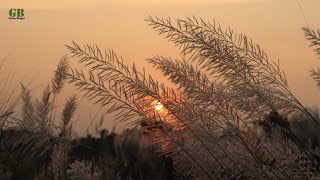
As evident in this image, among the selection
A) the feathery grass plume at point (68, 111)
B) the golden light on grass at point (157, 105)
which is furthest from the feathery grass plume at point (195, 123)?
the feathery grass plume at point (68, 111)

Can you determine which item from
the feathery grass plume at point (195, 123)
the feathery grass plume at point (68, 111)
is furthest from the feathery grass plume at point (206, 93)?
the feathery grass plume at point (68, 111)

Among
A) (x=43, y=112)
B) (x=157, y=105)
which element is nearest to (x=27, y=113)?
(x=43, y=112)

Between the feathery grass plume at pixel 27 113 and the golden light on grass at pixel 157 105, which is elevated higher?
the feathery grass plume at pixel 27 113

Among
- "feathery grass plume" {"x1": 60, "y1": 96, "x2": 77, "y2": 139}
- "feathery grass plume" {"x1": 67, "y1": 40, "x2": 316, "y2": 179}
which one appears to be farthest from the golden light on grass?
"feathery grass plume" {"x1": 60, "y1": 96, "x2": 77, "y2": 139}

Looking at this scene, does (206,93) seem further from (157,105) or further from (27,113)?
(27,113)

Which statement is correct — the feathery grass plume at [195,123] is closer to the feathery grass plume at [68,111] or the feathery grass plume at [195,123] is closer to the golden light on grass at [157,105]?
the golden light on grass at [157,105]

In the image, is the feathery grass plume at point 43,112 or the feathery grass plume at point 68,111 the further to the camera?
the feathery grass plume at point 68,111

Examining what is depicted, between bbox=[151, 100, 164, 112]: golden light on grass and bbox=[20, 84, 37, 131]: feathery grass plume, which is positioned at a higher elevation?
bbox=[20, 84, 37, 131]: feathery grass plume

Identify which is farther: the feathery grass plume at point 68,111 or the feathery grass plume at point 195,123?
the feathery grass plume at point 68,111

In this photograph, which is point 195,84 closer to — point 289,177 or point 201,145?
point 201,145

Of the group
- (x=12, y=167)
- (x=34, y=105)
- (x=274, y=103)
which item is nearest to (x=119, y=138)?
(x=12, y=167)

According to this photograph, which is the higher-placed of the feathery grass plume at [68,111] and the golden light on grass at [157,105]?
the feathery grass plume at [68,111]

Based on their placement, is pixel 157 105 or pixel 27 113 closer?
pixel 157 105

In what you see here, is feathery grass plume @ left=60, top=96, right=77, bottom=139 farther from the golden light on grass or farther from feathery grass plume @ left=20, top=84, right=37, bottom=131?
the golden light on grass
